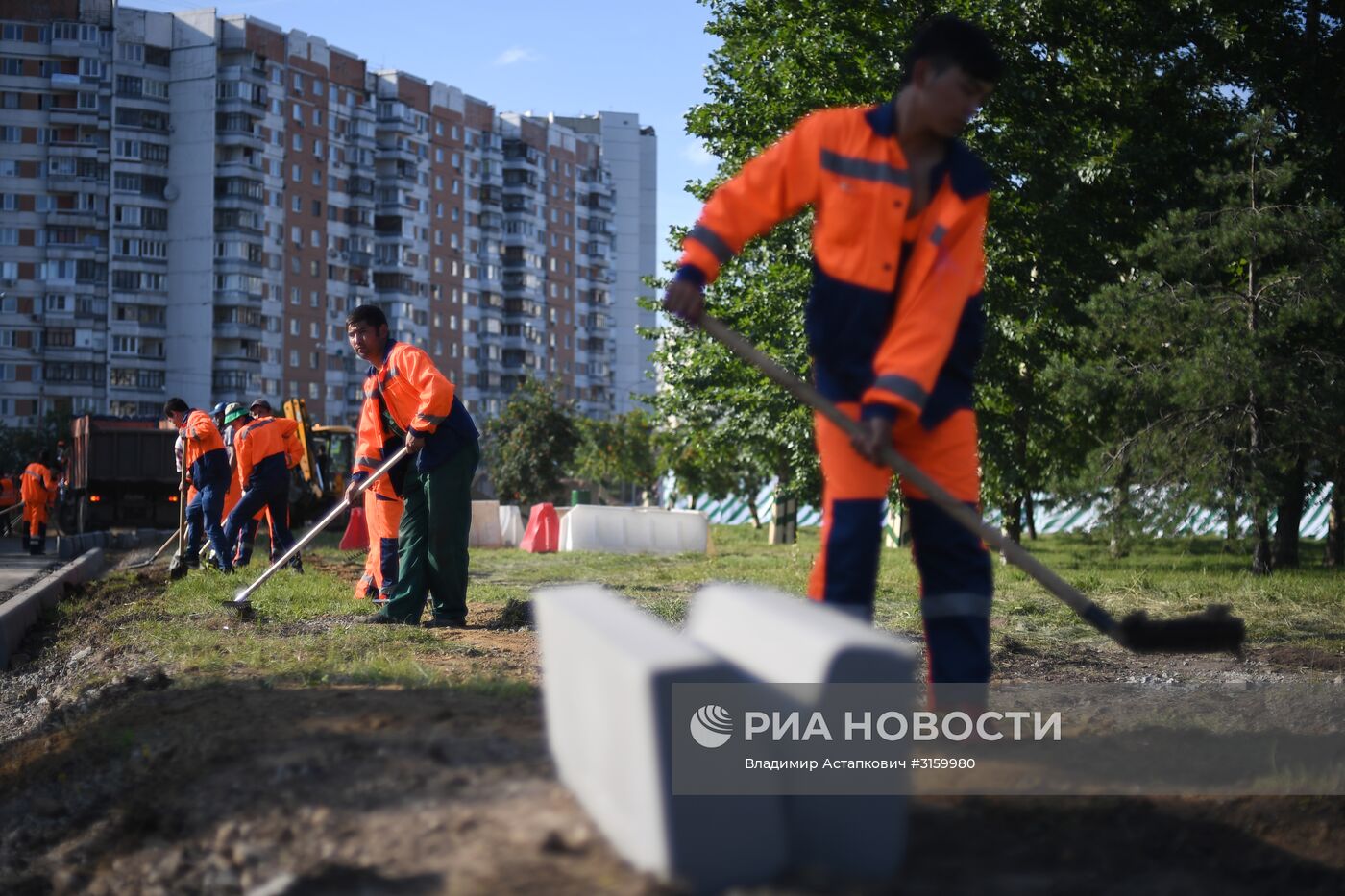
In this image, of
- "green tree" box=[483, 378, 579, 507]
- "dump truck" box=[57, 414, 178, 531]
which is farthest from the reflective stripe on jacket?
"green tree" box=[483, 378, 579, 507]

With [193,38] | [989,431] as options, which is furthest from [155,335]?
[989,431]

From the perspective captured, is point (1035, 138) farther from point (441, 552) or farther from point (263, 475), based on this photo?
point (441, 552)

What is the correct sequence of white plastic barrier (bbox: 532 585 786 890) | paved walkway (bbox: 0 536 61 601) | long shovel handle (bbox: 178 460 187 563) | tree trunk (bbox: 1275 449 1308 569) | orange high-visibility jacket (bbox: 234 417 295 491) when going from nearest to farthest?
white plastic barrier (bbox: 532 585 786 890) < orange high-visibility jacket (bbox: 234 417 295 491) < paved walkway (bbox: 0 536 61 601) < long shovel handle (bbox: 178 460 187 563) < tree trunk (bbox: 1275 449 1308 569)

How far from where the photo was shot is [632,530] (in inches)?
1137

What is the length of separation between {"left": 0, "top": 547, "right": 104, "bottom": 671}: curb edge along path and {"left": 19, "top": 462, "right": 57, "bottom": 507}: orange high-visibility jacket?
9252 millimetres

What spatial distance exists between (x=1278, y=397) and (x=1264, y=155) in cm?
334

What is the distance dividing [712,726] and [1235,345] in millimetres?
17566

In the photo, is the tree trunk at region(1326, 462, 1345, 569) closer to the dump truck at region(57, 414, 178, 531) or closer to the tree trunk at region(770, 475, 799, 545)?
the tree trunk at region(770, 475, 799, 545)

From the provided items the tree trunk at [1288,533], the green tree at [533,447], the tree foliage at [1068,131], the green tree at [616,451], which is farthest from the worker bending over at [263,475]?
the green tree at [616,451]

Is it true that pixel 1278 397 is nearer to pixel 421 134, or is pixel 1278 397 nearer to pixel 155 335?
pixel 155 335

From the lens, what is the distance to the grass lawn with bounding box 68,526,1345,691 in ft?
23.6

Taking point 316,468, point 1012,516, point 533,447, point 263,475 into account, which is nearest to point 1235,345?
point 1012,516

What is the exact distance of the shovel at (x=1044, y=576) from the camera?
178 inches

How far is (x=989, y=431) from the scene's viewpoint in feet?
79.0
